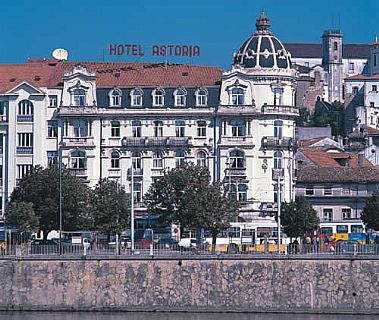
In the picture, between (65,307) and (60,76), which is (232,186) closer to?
(60,76)

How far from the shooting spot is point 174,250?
102 metres

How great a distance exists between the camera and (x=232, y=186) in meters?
130

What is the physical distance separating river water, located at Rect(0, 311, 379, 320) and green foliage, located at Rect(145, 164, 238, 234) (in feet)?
63.7

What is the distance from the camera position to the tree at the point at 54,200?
116 m

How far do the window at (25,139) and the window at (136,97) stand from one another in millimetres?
9215

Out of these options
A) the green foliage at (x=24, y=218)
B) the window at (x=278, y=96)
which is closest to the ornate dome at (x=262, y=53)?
the window at (x=278, y=96)

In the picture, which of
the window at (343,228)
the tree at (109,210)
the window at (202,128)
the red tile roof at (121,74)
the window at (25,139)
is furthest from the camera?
the window at (343,228)

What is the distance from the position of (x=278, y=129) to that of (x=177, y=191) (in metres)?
15.9

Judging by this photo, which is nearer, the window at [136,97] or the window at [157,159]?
the window at [136,97]

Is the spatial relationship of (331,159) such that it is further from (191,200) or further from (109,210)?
(109,210)

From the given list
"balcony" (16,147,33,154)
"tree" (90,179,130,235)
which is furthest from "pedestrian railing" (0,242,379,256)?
"balcony" (16,147,33,154)

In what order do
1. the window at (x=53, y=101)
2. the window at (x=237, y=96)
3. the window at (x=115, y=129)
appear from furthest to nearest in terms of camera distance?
the window at (x=53, y=101)
the window at (x=115, y=129)
the window at (x=237, y=96)

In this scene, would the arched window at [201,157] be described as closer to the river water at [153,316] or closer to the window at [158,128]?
the window at [158,128]

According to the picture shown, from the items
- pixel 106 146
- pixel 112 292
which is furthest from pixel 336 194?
pixel 112 292
